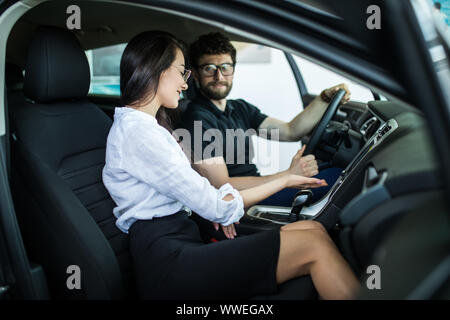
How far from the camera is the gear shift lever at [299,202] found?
1622 millimetres

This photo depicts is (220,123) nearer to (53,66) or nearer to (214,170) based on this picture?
(214,170)

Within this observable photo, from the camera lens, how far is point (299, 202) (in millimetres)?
1633

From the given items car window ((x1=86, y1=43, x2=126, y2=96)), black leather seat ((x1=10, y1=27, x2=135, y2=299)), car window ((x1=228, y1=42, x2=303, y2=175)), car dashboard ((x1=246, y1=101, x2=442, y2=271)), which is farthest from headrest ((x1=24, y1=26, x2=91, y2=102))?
car window ((x1=86, y1=43, x2=126, y2=96))

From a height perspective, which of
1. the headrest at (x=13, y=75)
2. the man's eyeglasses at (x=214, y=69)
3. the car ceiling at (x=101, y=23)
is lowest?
the man's eyeglasses at (x=214, y=69)

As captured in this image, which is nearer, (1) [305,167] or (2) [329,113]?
(1) [305,167]

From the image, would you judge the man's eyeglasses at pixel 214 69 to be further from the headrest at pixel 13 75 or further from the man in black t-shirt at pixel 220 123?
the headrest at pixel 13 75

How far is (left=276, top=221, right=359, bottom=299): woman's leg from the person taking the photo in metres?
1.04

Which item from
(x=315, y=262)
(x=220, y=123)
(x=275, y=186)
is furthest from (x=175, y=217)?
(x=220, y=123)

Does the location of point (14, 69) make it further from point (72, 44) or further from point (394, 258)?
point (394, 258)

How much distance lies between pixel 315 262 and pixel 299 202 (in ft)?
1.76

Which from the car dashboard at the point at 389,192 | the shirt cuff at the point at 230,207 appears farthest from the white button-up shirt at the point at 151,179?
the car dashboard at the point at 389,192

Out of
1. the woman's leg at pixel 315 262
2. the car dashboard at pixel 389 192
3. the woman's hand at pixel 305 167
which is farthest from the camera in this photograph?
the woman's hand at pixel 305 167

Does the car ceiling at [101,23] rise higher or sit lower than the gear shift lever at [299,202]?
higher
